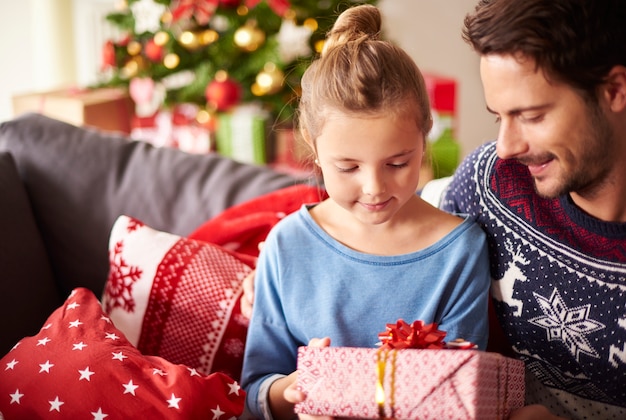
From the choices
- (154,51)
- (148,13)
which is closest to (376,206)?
(154,51)

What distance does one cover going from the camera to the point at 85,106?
3385 millimetres

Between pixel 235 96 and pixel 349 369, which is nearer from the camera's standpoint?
pixel 349 369

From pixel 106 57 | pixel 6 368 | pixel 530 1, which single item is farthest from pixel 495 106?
pixel 106 57

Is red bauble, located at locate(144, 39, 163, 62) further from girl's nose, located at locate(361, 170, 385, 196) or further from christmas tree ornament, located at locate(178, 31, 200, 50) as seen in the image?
girl's nose, located at locate(361, 170, 385, 196)

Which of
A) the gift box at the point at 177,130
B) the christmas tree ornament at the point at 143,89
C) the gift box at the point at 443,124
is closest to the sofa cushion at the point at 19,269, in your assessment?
the christmas tree ornament at the point at 143,89

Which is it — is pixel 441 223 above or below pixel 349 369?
above

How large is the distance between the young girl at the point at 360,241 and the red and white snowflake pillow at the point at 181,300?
0.14m

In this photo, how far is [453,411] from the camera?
Answer: 3.68 ft

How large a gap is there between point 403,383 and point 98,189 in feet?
3.67

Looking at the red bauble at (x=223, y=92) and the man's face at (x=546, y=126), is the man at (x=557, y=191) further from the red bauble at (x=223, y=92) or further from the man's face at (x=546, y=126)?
the red bauble at (x=223, y=92)

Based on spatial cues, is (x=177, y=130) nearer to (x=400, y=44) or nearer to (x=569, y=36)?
(x=400, y=44)

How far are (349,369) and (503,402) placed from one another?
0.27 m

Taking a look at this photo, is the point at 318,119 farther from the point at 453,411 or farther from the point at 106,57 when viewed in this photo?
the point at 106,57

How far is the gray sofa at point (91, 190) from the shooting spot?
193 centimetres
